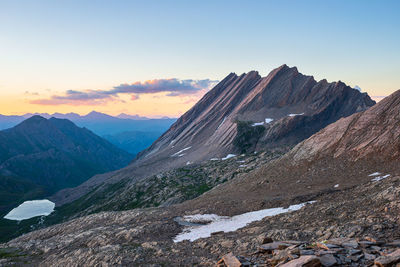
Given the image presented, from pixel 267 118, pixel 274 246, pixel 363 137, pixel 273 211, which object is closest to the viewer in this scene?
pixel 274 246

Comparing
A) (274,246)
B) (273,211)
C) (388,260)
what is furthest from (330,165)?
(388,260)

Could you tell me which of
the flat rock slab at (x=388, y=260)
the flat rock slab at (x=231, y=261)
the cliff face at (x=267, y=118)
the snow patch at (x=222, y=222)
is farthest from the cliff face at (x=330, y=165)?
the cliff face at (x=267, y=118)

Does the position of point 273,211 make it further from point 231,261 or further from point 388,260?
point 388,260

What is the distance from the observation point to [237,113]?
529ft

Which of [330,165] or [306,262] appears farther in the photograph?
[330,165]

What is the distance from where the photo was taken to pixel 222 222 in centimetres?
3825

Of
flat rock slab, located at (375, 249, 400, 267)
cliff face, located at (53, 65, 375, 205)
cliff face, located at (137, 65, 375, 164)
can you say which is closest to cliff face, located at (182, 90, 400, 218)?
flat rock slab, located at (375, 249, 400, 267)

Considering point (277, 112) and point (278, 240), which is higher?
point (277, 112)

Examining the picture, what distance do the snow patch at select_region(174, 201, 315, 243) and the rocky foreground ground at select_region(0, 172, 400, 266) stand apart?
150 cm

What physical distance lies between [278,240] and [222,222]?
14.1 m

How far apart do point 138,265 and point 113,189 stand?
486 ft

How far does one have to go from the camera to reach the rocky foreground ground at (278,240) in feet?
55.3

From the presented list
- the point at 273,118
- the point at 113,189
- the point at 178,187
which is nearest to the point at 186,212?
the point at 178,187

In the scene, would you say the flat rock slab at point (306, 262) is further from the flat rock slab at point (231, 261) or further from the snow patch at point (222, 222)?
the snow patch at point (222, 222)
